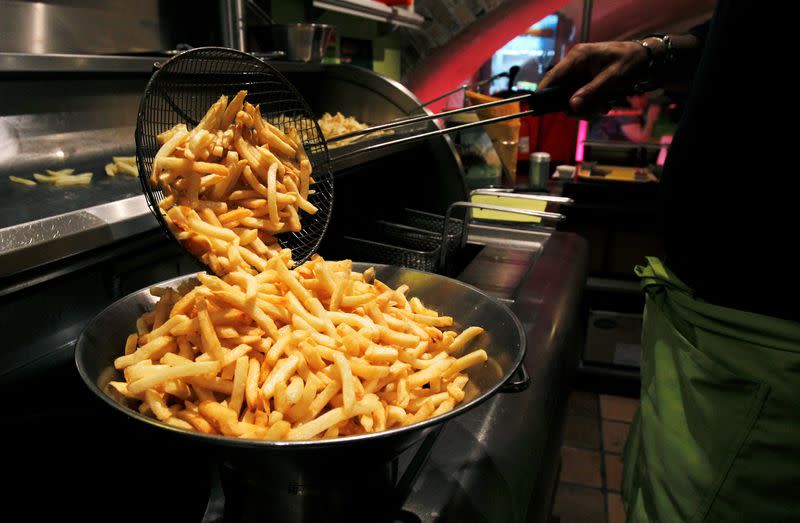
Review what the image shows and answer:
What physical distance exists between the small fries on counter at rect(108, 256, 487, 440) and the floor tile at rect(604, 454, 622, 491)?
6.98ft

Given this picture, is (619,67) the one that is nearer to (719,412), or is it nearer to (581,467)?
(719,412)

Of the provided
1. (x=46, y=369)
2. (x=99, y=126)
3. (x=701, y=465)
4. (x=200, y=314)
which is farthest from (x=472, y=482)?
(x=99, y=126)

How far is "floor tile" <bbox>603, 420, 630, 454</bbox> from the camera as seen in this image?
10.1ft

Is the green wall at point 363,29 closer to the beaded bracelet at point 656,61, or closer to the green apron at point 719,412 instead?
the beaded bracelet at point 656,61

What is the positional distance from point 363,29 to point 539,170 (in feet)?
5.84

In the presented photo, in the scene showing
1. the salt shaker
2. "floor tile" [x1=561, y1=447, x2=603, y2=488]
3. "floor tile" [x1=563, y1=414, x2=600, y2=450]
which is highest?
the salt shaker

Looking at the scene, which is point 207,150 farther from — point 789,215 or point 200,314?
point 789,215

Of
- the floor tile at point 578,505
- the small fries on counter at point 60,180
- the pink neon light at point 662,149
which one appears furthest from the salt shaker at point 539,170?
the small fries on counter at point 60,180

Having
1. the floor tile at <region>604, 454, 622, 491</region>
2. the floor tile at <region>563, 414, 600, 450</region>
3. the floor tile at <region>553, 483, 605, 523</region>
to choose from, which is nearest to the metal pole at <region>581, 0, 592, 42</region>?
the floor tile at <region>563, 414, 600, 450</region>

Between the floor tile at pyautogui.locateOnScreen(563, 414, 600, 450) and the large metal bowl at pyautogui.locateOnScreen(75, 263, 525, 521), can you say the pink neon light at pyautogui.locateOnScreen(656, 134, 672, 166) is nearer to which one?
the floor tile at pyautogui.locateOnScreen(563, 414, 600, 450)

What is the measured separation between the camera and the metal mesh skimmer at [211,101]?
42.8 inches

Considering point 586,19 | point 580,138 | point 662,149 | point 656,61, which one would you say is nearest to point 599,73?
point 656,61

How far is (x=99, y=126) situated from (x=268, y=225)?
62.0 inches

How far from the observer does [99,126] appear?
7.66ft
